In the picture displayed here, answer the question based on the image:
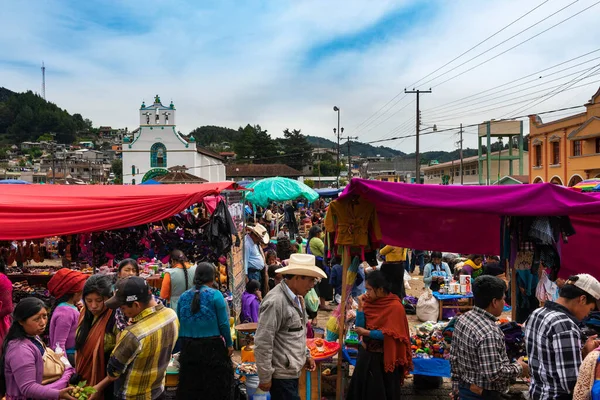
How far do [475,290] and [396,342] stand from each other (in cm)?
114

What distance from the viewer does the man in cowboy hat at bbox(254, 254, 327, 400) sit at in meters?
3.30


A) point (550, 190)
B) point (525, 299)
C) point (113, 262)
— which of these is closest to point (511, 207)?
point (550, 190)

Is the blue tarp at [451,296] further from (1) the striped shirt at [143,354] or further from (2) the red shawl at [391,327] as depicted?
(1) the striped shirt at [143,354]

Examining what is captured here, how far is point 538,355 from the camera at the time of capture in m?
2.96

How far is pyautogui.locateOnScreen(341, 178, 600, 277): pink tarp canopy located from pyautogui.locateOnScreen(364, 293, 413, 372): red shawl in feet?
3.17

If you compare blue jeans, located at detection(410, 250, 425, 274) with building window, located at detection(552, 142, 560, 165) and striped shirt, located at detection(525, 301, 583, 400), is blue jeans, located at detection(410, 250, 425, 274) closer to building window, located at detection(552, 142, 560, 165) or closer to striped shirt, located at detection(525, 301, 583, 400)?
striped shirt, located at detection(525, 301, 583, 400)

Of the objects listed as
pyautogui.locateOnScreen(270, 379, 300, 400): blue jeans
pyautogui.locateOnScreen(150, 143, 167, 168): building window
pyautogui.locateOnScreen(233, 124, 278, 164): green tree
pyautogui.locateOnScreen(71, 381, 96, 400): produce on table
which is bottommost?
pyautogui.locateOnScreen(270, 379, 300, 400): blue jeans

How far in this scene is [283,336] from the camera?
3.43 metres

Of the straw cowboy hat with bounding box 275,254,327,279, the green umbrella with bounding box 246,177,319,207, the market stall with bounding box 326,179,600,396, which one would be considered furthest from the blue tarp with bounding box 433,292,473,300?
the green umbrella with bounding box 246,177,319,207

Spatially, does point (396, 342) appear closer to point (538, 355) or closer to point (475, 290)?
point (475, 290)

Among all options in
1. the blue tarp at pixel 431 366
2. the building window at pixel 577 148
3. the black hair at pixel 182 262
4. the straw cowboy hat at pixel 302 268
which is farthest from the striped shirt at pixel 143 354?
the building window at pixel 577 148

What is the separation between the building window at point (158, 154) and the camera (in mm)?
44094

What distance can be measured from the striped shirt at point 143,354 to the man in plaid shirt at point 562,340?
2.52 m

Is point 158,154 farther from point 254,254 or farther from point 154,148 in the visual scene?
point 254,254
